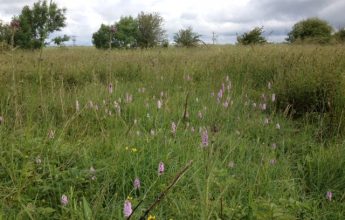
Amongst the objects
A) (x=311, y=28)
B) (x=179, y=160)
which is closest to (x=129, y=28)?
(x=311, y=28)

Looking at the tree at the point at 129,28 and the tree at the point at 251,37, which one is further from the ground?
the tree at the point at 129,28

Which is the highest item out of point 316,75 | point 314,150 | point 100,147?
point 316,75

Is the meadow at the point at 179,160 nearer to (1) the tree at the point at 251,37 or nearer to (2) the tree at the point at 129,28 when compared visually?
(1) the tree at the point at 251,37

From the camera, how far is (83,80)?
6.30 meters

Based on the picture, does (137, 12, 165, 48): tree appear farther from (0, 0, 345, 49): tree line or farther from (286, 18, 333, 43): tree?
(286, 18, 333, 43): tree

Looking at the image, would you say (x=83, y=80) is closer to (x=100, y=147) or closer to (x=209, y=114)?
(x=209, y=114)

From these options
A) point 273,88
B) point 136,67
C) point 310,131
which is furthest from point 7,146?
point 136,67

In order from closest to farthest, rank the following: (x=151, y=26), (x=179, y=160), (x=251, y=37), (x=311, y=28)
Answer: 1. (x=179, y=160)
2. (x=251, y=37)
3. (x=311, y=28)
4. (x=151, y=26)

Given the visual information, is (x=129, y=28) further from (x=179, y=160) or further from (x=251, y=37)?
(x=179, y=160)

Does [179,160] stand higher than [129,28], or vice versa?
[129,28]

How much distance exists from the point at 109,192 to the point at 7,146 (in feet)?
3.03

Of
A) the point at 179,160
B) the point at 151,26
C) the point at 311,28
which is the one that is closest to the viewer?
the point at 179,160

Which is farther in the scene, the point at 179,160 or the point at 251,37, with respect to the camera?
the point at 251,37

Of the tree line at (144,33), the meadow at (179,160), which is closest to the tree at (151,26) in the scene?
the tree line at (144,33)
